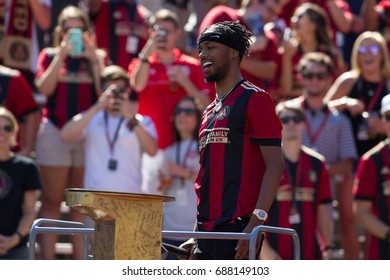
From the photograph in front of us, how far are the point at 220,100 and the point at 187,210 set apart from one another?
144 inches

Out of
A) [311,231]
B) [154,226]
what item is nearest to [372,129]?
[311,231]

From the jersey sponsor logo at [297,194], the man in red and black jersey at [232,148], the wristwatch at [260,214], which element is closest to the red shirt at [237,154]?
the man in red and black jersey at [232,148]

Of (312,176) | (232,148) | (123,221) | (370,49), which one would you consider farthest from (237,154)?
(370,49)

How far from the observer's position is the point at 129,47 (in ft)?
36.0

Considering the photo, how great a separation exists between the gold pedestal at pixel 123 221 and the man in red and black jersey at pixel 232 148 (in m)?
0.57

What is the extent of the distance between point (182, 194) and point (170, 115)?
915 mm

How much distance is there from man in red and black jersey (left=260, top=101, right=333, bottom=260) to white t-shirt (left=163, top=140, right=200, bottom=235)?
92 centimetres

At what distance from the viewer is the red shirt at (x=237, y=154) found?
5.57 metres

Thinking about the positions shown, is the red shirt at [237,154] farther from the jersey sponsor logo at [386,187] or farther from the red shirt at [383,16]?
the red shirt at [383,16]

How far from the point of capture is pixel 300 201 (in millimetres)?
8805

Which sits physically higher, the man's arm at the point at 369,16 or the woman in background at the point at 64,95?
the man's arm at the point at 369,16

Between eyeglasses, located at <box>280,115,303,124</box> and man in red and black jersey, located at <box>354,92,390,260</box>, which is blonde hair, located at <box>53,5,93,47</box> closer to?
eyeglasses, located at <box>280,115,303,124</box>

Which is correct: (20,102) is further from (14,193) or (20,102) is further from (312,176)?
(312,176)

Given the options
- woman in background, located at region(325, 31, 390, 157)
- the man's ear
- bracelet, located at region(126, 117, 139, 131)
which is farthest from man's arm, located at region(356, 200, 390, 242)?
the man's ear
